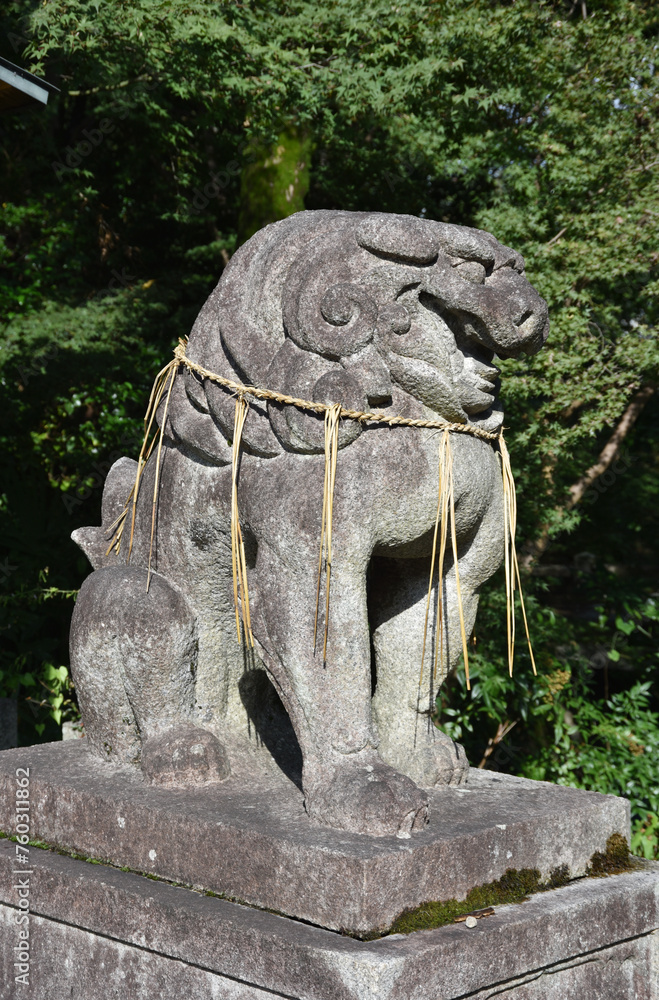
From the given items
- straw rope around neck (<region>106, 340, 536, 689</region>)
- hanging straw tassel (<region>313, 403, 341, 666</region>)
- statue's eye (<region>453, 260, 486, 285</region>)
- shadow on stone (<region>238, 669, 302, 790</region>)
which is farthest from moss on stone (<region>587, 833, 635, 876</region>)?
statue's eye (<region>453, 260, 486, 285</region>)

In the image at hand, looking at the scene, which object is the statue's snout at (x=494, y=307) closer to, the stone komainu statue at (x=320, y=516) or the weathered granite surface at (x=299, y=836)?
the stone komainu statue at (x=320, y=516)

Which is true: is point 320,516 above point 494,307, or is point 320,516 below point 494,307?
below

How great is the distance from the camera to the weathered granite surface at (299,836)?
200 centimetres

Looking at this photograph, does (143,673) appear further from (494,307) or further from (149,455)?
(494,307)

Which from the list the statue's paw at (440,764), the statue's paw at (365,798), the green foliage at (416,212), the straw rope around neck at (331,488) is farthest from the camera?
the green foliage at (416,212)

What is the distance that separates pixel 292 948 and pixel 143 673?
2.95ft

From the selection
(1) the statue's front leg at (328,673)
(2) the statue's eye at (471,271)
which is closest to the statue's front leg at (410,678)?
(1) the statue's front leg at (328,673)

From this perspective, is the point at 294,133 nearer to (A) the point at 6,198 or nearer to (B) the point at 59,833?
(A) the point at 6,198

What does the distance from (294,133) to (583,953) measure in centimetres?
513

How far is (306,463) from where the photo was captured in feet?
7.56

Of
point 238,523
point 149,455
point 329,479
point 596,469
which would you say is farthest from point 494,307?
point 596,469

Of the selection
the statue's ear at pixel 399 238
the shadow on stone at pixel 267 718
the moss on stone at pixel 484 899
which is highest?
the statue's ear at pixel 399 238

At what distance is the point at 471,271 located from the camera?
2.29 m

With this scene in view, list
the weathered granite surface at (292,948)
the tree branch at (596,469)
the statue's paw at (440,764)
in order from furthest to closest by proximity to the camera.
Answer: the tree branch at (596,469)
the statue's paw at (440,764)
the weathered granite surface at (292,948)
